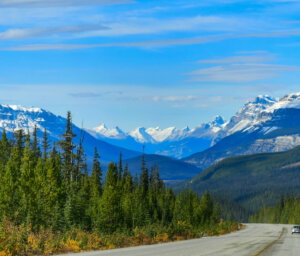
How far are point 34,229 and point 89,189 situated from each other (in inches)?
1192

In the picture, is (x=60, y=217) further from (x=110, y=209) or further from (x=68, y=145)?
(x=68, y=145)

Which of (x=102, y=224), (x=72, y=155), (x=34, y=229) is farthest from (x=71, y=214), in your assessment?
(x=72, y=155)

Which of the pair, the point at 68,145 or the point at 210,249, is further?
the point at 68,145

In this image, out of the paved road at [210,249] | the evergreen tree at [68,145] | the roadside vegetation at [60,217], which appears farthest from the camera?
the evergreen tree at [68,145]

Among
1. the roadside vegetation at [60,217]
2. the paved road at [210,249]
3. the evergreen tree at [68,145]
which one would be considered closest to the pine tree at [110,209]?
the roadside vegetation at [60,217]

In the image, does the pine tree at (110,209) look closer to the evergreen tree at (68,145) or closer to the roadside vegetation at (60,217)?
the roadside vegetation at (60,217)

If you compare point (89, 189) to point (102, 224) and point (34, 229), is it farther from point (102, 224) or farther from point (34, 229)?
point (34, 229)

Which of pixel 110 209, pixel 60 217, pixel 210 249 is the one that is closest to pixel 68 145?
pixel 110 209

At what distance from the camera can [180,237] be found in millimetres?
53969

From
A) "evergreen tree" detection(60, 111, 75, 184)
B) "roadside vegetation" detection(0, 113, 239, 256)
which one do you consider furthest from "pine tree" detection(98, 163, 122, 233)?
"evergreen tree" detection(60, 111, 75, 184)

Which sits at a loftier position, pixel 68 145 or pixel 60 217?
pixel 68 145

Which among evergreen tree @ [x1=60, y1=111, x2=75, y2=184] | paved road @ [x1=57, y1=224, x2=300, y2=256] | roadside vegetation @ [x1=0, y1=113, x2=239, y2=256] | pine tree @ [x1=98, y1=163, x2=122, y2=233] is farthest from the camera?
evergreen tree @ [x1=60, y1=111, x2=75, y2=184]

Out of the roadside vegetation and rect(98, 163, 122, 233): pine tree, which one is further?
rect(98, 163, 122, 233): pine tree

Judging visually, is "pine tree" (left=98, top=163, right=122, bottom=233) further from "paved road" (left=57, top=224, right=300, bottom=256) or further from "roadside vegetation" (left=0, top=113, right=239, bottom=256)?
"paved road" (left=57, top=224, right=300, bottom=256)
